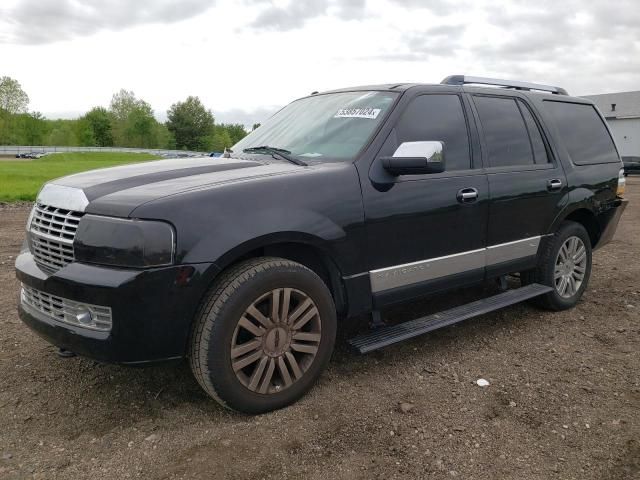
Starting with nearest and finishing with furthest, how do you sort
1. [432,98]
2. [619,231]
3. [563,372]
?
[563,372]
[432,98]
[619,231]

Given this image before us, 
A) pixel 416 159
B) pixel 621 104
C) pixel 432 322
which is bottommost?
pixel 432 322

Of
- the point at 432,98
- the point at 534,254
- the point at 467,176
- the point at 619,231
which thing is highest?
the point at 432,98

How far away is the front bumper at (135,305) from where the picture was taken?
2615 millimetres

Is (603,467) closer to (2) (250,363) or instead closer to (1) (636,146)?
(2) (250,363)

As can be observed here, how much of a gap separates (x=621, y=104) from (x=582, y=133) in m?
58.7

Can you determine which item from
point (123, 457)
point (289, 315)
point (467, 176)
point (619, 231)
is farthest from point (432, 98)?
point (619, 231)

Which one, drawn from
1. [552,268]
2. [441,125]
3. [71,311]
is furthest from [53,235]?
[552,268]

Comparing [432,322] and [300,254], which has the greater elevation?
[300,254]

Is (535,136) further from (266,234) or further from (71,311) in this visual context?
(71,311)

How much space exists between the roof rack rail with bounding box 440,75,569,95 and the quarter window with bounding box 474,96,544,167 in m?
0.19

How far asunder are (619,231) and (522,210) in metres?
6.74

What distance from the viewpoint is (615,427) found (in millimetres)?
2992

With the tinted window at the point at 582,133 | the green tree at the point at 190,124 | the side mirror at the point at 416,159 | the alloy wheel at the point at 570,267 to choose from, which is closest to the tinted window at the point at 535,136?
the tinted window at the point at 582,133

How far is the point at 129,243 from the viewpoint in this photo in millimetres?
2619
